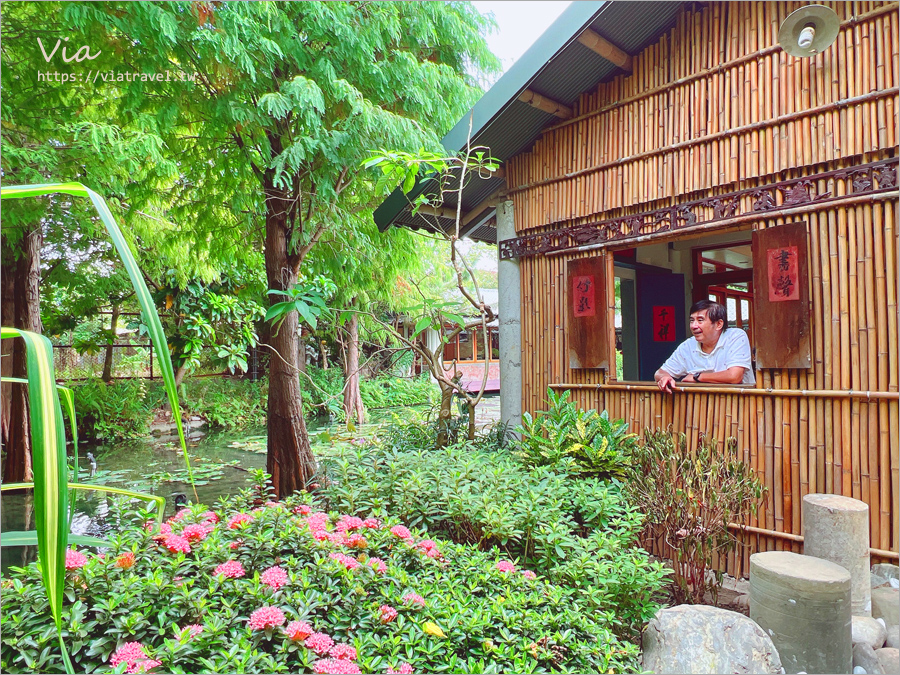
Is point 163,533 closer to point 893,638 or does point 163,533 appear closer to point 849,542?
point 849,542

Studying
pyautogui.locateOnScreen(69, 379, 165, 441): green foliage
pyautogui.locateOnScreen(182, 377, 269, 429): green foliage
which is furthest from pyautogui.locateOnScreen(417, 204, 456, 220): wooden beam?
pyautogui.locateOnScreen(182, 377, 269, 429): green foliage

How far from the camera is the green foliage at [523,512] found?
2420mm

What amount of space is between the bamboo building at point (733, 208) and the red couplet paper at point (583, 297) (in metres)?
0.02

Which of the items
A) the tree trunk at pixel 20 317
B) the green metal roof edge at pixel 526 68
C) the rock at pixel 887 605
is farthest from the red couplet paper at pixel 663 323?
the tree trunk at pixel 20 317

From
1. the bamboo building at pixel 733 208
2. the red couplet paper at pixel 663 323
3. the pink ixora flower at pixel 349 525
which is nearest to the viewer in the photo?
the pink ixora flower at pixel 349 525

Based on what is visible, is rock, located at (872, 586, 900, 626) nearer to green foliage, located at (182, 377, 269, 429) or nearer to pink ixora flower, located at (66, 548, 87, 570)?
pink ixora flower, located at (66, 548, 87, 570)

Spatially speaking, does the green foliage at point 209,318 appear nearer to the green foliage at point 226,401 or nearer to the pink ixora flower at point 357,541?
the green foliage at point 226,401

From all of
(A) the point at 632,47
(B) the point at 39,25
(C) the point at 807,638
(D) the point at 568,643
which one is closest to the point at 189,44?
(B) the point at 39,25

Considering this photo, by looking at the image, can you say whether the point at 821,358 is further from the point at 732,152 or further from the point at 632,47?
the point at 632,47

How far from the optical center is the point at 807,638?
2484mm

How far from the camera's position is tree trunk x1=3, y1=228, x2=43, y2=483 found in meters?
7.56

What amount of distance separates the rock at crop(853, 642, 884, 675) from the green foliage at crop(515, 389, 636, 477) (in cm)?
140

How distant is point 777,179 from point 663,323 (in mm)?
3624

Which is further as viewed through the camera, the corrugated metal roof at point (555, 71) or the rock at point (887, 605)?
the corrugated metal roof at point (555, 71)
